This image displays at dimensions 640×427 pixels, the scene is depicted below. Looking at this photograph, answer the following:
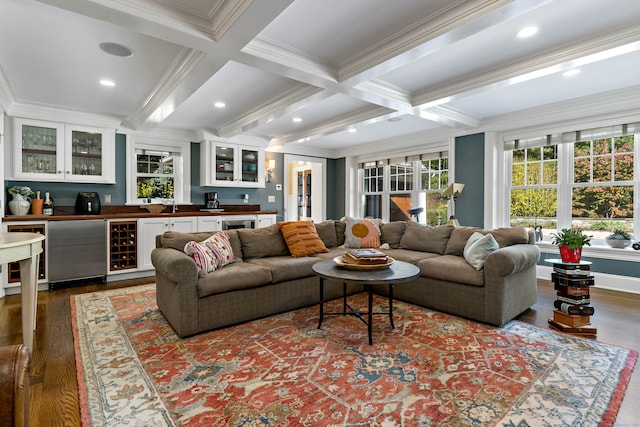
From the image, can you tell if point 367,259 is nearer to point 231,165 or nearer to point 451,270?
point 451,270

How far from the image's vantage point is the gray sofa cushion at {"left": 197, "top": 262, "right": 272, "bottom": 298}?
8.59 ft

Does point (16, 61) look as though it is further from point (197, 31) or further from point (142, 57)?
point (197, 31)

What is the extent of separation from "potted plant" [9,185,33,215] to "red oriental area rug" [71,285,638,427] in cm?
237

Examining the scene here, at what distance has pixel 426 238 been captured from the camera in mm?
3951

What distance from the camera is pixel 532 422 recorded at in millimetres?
1566

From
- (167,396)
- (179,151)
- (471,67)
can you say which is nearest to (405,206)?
(471,67)

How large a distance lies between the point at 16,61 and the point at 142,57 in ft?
3.95

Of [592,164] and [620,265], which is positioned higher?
[592,164]

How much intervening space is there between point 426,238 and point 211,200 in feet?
12.4

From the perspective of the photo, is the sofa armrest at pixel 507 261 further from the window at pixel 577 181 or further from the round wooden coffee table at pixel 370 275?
the window at pixel 577 181

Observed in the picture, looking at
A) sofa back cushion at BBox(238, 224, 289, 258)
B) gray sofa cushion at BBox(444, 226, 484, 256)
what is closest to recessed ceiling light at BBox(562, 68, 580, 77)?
gray sofa cushion at BBox(444, 226, 484, 256)

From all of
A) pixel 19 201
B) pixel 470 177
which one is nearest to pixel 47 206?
pixel 19 201

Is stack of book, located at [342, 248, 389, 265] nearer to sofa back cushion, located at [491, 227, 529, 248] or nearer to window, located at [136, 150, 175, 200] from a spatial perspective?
sofa back cushion, located at [491, 227, 529, 248]

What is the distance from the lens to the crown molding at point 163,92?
2.85m
